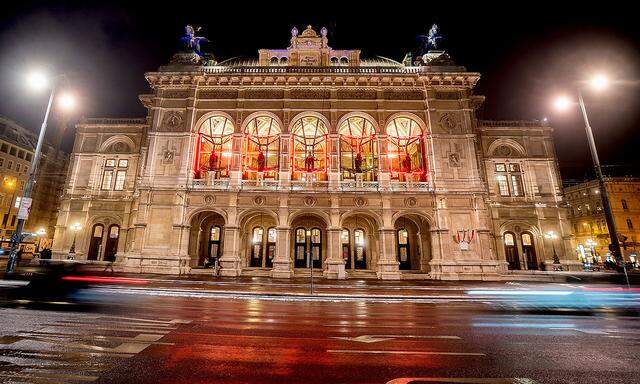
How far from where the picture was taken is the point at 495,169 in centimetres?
2800

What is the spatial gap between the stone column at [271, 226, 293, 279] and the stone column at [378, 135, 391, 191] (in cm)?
827

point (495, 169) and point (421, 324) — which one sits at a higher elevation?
point (495, 169)

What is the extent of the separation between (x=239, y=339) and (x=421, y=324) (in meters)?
4.87

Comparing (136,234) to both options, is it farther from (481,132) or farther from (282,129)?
(481,132)

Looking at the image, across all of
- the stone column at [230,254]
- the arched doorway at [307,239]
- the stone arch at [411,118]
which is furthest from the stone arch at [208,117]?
the stone arch at [411,118]

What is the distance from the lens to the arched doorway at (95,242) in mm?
27125

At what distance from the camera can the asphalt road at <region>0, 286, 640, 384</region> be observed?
427 centimetres

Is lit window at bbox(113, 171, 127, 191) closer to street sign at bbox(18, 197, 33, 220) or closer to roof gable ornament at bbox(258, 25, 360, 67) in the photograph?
street sign at bbox(18, 197, 33, 220)

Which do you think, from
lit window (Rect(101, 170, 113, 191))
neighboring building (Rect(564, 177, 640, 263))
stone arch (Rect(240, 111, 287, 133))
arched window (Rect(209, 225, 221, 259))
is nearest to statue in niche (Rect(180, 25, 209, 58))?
stone arch (Rect(240, 111, 287, 133))

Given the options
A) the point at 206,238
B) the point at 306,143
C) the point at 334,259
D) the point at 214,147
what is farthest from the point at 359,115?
the point at 206,238

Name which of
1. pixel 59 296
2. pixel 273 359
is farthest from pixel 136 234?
pixel 273 359

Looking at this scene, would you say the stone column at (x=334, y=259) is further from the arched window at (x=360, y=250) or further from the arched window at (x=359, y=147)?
the arched window at (x=359, y=147)

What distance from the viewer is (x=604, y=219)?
49.5 meters

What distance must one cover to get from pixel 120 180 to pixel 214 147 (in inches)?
449
